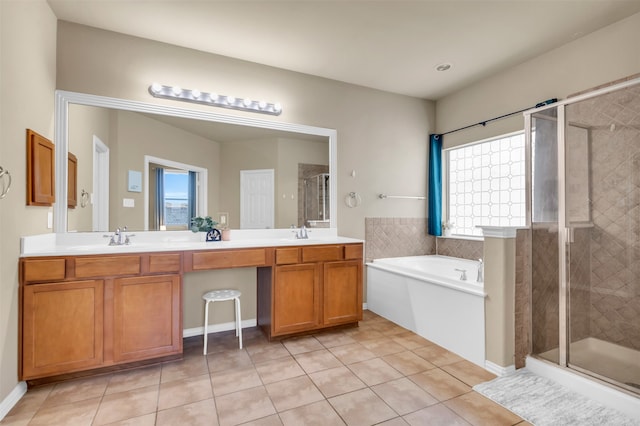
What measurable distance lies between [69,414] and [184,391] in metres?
0.59

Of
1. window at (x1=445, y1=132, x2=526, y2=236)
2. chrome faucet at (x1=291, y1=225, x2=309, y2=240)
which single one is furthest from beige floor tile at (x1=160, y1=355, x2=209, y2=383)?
window at (x1=445, y1=132, x2=526, y2=236)

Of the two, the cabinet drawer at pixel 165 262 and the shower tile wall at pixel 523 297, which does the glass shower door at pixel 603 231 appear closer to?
the shower tile wall at pixel 523 297

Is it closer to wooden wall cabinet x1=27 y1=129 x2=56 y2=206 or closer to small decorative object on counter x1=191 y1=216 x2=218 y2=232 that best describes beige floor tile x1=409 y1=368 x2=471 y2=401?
small decorative object on counter x1=191 y1=216 x2=218 y2=232

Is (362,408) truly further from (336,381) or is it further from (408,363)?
(408,363)

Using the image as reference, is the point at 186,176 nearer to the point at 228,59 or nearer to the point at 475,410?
the point at 228,59

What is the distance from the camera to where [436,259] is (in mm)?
3762

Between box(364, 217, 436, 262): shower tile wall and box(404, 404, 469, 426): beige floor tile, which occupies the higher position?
box(364, 217, 436, 262): shower tile wall

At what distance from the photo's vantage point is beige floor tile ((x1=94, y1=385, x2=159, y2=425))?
1.69 metres

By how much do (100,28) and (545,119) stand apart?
3.55m

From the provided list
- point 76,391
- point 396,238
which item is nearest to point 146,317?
point 76,391

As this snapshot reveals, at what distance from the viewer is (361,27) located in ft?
8.19

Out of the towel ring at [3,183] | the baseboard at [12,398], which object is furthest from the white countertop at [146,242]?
the baseboard at [12,398]

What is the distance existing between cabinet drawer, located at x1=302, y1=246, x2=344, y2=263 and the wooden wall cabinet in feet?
6.30

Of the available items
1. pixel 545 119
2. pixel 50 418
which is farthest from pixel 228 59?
pixel 50 418
